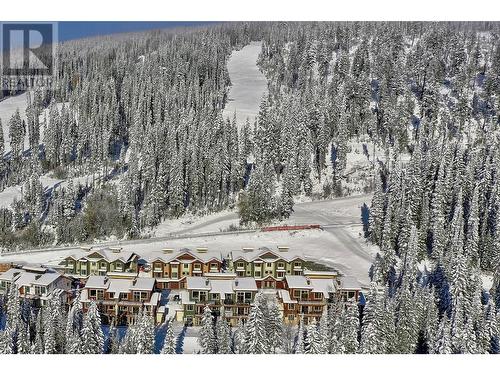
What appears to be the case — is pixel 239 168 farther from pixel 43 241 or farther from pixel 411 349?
pixel 411 349

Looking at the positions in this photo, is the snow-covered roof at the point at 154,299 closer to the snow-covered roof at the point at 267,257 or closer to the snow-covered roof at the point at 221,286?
the snow-covered roof at the point at 221,286

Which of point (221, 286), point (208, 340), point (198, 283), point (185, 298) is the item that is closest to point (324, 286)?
point (221, 286)

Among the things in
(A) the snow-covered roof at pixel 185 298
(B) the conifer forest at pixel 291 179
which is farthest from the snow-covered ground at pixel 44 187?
(A) the snow-covered roof at pixel 185 298

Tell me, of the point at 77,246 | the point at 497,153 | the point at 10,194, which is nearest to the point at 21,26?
the point at 10,194

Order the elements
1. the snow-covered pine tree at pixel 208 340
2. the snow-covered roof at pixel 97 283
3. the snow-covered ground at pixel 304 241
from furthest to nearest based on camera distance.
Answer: the snow-covered ground at pixel 304 241
the snow-covered roof at pixel 97 283
the snow-covered pine tree at pixel 208 340

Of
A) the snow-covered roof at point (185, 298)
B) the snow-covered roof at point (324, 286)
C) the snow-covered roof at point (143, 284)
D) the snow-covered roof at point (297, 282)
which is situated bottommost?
the snow-covered roof at point (185, 298)

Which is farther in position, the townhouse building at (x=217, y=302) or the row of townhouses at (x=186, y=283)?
the row of townhouses at (x=186, y=283)

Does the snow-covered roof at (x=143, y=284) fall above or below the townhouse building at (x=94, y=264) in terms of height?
above

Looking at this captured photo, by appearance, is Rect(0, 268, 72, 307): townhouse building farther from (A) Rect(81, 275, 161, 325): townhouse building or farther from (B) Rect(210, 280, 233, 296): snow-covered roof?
(B) Rect(210, 280, 233, 296): snow-covered roof

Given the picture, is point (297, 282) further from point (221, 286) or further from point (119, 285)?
point (119, 285)
